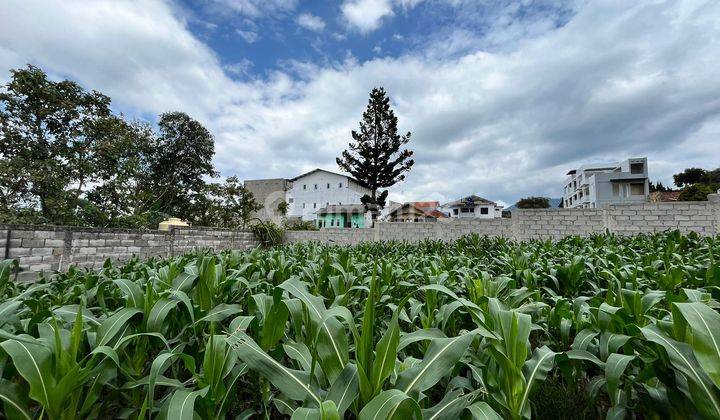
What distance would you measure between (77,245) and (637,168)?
4643 centimetres

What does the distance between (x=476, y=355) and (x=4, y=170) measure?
14.1 meters

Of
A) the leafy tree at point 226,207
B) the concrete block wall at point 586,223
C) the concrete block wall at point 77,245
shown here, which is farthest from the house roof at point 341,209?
the concrete block wall at point 77,245

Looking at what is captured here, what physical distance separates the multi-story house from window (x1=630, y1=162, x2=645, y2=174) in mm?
29118

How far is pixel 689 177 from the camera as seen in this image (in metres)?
37.3

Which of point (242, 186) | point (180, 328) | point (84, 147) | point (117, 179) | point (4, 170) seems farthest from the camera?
point (242, 186)

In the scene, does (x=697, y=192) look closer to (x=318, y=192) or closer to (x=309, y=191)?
(x=318, y=192)

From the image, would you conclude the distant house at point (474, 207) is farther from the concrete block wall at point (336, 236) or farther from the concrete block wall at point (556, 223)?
the concrete block wall at point (556, 223)

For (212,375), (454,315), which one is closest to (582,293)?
(454,315)

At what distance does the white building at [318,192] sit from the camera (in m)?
36.1

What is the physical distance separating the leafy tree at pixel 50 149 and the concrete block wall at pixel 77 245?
5.59 meters

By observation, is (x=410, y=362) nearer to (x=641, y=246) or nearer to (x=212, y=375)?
(x=212, y=375)

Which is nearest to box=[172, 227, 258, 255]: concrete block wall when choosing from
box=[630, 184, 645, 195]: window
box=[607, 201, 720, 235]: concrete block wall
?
box=[607, 201, 720, 235]: concrete block wall

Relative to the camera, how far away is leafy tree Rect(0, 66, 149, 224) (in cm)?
1020

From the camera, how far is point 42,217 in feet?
34.2
